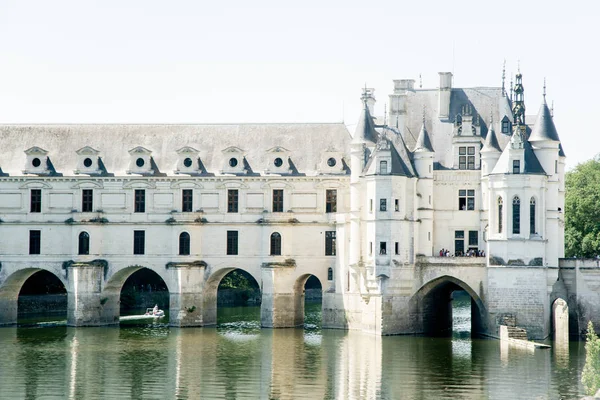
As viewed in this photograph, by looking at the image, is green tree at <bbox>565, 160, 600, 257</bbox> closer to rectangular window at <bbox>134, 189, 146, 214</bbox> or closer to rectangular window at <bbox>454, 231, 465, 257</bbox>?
rectangular window at <bbox>454, 231, 465, 257</bbox>

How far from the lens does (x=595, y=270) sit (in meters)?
59.6

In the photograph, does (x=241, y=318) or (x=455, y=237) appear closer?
(x=455, y=237)

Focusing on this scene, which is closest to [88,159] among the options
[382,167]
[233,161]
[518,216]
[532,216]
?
[233,161]

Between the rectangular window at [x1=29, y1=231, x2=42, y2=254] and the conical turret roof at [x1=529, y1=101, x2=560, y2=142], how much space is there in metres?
Answer: 28.7

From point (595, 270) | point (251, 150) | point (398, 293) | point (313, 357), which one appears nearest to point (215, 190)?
point (251, 150)

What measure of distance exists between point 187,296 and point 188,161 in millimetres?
7838

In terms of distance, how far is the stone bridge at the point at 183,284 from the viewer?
65.2 metres

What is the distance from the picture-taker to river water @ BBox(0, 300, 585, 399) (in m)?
43.7

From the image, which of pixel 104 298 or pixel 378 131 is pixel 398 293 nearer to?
pixel 378 131

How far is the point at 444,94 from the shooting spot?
65.4 metres

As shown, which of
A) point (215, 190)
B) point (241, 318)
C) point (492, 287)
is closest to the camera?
point (492, 287)

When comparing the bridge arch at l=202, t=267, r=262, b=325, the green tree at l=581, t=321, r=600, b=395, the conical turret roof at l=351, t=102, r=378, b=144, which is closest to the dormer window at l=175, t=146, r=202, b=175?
the bridge arch at l=202, t=267, r=262, b=325

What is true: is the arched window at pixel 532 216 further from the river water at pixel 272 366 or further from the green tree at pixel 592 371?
the green tree at pixel 592 371

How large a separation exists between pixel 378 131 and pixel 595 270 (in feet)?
46.5
